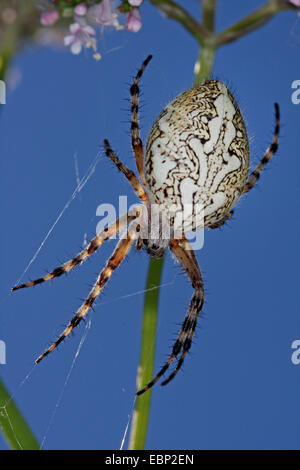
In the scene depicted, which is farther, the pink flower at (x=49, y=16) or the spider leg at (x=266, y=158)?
the pink flower at (x=49, y=16)

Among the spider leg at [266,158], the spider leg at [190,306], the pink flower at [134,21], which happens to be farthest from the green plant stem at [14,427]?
the pink flower at [134,21]

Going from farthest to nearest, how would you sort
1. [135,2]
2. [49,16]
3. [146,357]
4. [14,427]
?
[49,16], [135,2], [146,357], [14,427]

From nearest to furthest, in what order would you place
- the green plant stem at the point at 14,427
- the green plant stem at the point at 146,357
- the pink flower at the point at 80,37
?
the green plant stem at the point at 14,427, the green plant stem at the point at 146,357, the pink flower at the point at 80,37

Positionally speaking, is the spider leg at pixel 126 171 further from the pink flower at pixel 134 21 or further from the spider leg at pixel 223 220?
the pink flower at pixel 134 21

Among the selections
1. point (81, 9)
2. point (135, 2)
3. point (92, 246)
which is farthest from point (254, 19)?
point (92, 246)

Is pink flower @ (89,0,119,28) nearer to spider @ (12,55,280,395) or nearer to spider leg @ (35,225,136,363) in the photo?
spider @ (12,55,280,395)

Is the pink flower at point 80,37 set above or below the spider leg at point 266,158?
above

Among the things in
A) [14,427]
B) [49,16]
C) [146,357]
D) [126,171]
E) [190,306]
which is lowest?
[14,427]

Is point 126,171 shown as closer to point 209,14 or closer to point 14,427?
point 209,14
